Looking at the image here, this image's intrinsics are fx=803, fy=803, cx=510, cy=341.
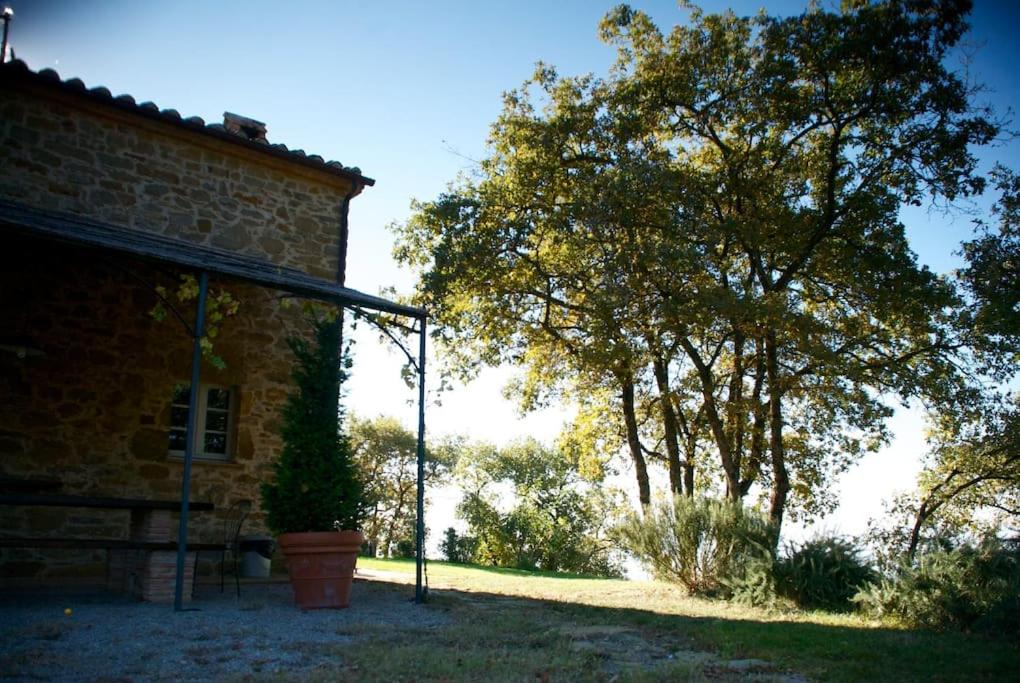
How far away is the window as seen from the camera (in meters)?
9.64

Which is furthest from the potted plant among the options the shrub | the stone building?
the shrub

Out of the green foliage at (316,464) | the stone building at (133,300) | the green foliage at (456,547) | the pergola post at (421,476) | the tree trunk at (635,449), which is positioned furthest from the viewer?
the green foliage at (456,547)

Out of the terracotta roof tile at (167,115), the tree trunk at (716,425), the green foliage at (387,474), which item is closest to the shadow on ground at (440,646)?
the terracotta roof tile at (167,115)

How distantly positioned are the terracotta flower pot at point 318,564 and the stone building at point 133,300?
1943mm

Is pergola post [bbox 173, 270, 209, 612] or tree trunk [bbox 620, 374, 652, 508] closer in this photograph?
pergola post [bbox 173, 270, 209, 612]

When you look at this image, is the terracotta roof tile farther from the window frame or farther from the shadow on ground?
the shadow on ground

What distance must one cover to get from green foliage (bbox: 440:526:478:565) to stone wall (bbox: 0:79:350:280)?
8677 millimetres

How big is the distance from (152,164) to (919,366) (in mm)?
12439

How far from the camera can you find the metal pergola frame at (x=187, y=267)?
679cm

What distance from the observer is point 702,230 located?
12500mm

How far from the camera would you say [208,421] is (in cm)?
985

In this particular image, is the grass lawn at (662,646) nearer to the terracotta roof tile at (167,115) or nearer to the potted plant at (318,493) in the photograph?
the potted plant at (318,493)

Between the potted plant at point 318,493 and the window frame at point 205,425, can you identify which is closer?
the potted plant at point 318,493

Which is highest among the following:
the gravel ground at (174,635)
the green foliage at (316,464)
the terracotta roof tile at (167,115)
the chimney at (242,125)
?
the chimney at (242,125)
